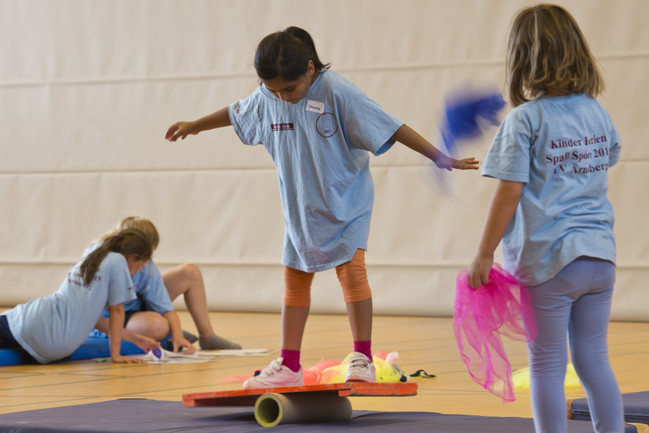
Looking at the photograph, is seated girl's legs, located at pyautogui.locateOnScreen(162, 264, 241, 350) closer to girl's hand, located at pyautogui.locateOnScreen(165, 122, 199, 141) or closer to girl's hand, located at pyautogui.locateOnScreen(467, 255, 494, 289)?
girl's hand, located at pyautogui.locateOnScreen(165, 122, 199, 141)

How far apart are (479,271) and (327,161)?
88 cm

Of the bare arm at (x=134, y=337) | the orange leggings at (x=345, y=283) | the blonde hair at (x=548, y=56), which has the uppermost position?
the blonde hair at (x=548, y=56)

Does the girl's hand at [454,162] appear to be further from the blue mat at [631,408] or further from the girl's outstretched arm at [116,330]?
the girl's outstretched arm at [116,330]

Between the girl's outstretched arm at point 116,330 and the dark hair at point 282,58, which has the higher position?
the dark hair at point 282,58

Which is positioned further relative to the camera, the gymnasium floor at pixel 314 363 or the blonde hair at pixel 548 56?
the gymnasium floor at pixel 314 363

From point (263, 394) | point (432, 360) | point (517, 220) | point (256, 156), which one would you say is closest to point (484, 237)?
point (517, 220)

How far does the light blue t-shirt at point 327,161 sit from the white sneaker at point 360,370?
30cm

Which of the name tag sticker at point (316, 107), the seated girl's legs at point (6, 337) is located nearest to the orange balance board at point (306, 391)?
the name tag sticker at point (316, 107)

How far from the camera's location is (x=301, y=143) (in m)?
3.01

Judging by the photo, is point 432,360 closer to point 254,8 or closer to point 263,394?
point 263,394

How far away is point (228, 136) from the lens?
735 cm

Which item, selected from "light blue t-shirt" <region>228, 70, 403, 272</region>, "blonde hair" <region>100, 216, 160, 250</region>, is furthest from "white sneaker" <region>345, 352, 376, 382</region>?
"blonde hair" <region>100, 216, 160, 250</region>

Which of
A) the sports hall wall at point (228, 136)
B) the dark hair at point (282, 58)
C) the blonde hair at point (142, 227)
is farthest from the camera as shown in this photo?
the sports hall wall at point (228, 136)

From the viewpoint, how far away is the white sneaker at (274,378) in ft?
9.67
